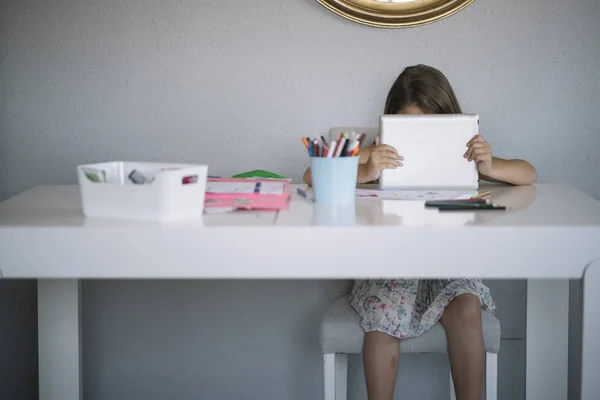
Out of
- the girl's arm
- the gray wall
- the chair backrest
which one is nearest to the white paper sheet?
the girl's arm

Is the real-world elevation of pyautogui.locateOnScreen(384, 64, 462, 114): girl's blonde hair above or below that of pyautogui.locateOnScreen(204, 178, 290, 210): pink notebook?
above

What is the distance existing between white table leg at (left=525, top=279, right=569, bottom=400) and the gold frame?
0.81 m

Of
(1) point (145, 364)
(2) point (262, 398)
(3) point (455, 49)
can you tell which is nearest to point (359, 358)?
(2) point (262, 398)

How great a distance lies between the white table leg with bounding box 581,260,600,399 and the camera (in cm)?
123

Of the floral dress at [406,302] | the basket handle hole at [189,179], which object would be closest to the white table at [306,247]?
the basket handle hole at [189,179]

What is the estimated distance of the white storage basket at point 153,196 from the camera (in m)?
1.26

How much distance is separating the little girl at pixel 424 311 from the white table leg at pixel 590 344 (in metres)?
0.39

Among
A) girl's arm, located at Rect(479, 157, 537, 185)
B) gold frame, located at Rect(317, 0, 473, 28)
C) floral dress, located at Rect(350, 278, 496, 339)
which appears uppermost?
gold frame, located at Rect(317, 0, 473, 28)

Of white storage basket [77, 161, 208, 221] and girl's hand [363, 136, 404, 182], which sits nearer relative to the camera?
white storage basket [77, 161, 208, 221]

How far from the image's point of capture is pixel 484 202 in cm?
142

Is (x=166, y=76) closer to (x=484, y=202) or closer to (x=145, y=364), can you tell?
(x=145, y=364)

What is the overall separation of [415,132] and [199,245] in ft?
1.98

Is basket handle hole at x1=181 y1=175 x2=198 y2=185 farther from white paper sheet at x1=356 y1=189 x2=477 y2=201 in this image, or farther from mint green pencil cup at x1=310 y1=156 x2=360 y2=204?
white paper sheet at x1=356 y1=189 x2=477 y2=201

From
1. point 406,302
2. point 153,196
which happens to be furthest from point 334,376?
point 153,196
